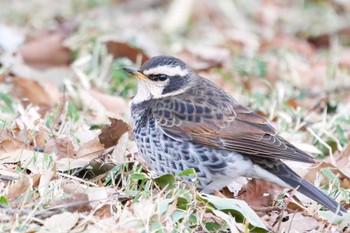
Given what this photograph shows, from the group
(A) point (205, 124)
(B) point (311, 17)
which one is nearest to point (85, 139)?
(A) point (205, 124)

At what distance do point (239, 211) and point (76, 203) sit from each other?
1052 mm

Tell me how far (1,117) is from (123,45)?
290cm

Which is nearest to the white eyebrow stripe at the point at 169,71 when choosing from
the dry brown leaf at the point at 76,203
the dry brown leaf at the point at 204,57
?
the dry brown leaf at the point at 76,203

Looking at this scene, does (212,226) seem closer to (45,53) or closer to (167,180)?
(167,180)

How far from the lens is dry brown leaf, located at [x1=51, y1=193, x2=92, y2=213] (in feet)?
16.3

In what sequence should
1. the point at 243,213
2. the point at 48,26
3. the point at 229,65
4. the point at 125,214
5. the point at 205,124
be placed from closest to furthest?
the point at 125,214
the point at 243,213
the point at 205,124
the point at 229,65
the point at 48,26

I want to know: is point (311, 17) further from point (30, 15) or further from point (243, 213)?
point (243, 213)

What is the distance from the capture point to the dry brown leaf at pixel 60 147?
625 centimetres

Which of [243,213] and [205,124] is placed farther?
[205,124]

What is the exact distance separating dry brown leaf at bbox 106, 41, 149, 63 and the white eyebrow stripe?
2.83m

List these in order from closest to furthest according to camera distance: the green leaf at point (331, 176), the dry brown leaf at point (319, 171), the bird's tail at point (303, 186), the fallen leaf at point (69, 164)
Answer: the bird's tail at point (303, 186) → the fallen leaf at point (69, 164) → the green leaf at point (331, 176) → the dry brown leaf at point (319, 171)

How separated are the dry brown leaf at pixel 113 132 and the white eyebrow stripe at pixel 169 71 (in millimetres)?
445

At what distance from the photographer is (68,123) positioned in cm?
694

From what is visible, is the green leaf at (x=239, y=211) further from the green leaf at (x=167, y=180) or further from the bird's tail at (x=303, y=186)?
the bird's tail at (x=303, y=186)
